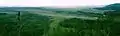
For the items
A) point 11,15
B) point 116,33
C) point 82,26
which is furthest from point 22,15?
point 116,33

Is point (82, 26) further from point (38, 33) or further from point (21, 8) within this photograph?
point (21, 8)

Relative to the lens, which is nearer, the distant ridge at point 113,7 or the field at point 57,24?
the field at point 57,24

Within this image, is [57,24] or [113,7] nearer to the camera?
[57,24]

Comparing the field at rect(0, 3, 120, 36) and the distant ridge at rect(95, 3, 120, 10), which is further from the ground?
the distant ridge at rect(95, 3, 120, 10)

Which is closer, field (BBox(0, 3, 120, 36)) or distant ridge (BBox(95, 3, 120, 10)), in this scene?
field (BBox(0, 3, 120, 36))

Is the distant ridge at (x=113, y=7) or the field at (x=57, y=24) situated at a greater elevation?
the distant ridge at (x=113, y=7)

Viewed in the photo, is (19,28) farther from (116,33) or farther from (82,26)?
(116,33)
